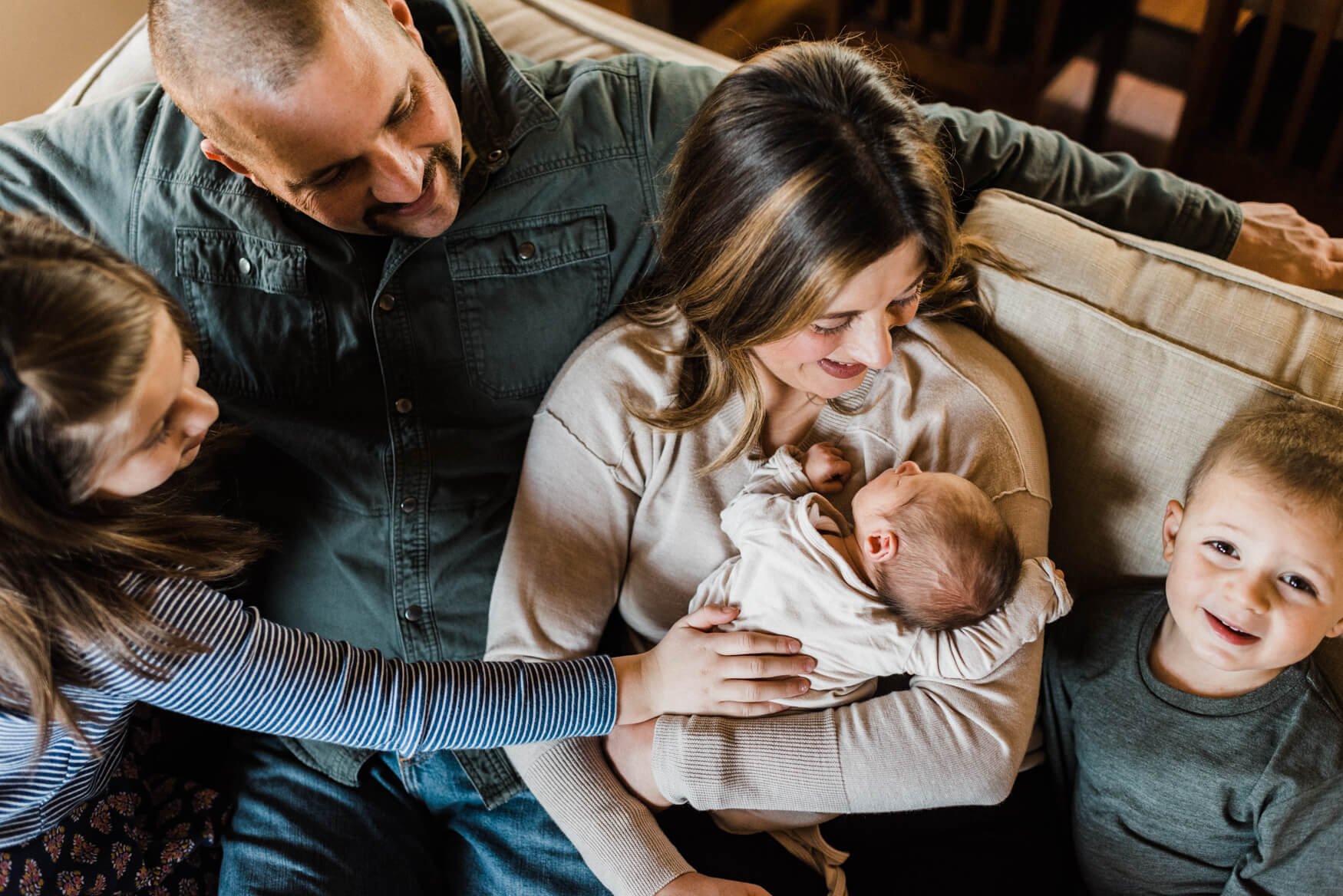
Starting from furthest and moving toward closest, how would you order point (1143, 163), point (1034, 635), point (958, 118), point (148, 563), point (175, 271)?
point (1143, 163) < point (958, 118) < point (175, 271) < point (1034, 635) < point (148, 563)

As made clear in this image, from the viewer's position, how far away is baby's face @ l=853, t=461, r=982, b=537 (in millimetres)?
1266

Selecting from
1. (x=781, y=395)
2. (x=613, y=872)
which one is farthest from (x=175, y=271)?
(x=613, y=872)

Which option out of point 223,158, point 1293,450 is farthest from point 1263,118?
point 223,158

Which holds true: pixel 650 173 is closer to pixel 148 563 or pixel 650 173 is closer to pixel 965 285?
pixel 965 285

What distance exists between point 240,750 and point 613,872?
0.64 meters

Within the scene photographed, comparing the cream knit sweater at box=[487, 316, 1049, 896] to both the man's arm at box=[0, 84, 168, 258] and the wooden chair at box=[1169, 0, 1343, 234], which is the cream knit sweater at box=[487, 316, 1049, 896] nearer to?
the man's arm at box=[0, 84, 168, 258]

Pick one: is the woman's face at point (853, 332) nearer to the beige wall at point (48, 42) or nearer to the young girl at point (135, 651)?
the young girl at point (135, 651)

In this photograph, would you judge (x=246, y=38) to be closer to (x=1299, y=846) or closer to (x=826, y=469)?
(x=826, y=469)

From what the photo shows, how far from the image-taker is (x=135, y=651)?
1.15 metres

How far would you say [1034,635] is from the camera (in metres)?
1.29

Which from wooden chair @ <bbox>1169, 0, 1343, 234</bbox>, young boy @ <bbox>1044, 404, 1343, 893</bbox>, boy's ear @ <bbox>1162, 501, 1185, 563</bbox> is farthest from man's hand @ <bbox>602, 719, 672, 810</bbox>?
wooden chair @ <bbox>1169, 0, 1343, 234</bbox>

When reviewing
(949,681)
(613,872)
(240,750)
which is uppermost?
(949,681)

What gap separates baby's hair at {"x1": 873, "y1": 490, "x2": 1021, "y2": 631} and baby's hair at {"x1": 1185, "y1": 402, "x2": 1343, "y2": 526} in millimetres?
293

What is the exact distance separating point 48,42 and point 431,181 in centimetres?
139
